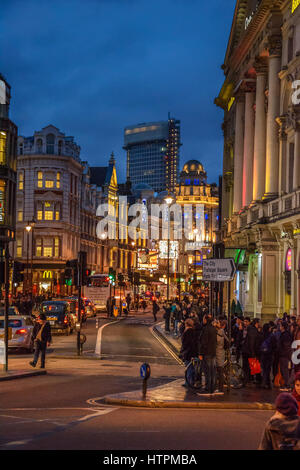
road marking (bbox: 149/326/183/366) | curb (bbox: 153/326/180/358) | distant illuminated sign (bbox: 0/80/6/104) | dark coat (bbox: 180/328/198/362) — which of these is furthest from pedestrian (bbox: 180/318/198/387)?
distant illuminated sign (bbox: 0/80/6/104)

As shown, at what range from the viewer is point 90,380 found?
21.3 metres

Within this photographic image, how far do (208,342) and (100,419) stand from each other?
17.6 ft

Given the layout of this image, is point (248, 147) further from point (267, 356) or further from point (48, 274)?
point (48, 274)

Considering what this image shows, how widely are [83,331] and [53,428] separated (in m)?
31.3

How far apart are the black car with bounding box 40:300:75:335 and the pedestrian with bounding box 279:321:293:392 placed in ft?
69.7

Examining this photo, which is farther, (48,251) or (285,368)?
(48,251)

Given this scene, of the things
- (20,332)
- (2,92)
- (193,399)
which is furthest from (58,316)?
(193,399)

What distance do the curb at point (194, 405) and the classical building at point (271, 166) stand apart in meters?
16.3

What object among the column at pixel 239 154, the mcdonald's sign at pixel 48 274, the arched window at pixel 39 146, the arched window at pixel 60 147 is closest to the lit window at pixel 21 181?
the arched window at pixel 39 146

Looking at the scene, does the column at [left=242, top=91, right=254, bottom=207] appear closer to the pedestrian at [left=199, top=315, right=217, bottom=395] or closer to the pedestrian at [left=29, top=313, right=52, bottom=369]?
the pedestrian at [left=29, top=313, right=52, bottom=369]

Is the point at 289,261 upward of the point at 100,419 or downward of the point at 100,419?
upward

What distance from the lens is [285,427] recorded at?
6.92 metres

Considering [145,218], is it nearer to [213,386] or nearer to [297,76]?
[297,76]

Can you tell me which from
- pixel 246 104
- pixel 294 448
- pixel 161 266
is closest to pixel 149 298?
pixel 161 266
